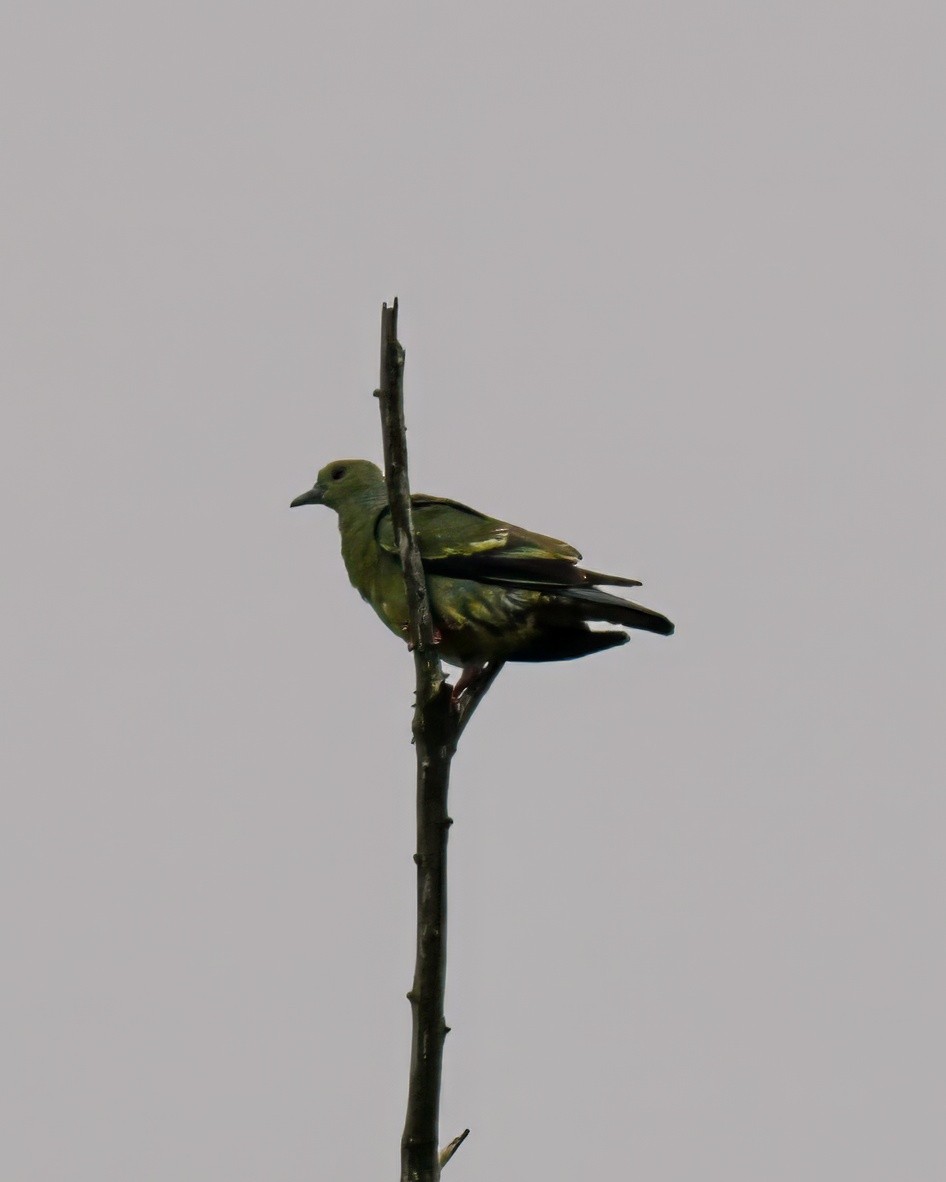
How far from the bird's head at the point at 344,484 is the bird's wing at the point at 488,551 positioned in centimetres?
83

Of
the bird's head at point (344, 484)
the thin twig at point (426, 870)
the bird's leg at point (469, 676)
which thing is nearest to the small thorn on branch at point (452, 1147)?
the thin twig at point (426, 870)

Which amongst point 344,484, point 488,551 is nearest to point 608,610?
point 488,551

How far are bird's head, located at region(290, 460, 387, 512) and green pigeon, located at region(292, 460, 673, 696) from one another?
0.86 meters

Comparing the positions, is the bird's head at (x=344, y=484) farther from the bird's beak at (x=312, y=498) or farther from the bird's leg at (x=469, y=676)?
the bird's leg at (x=469, y=676)

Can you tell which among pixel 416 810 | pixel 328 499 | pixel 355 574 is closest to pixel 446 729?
pixel 416 810

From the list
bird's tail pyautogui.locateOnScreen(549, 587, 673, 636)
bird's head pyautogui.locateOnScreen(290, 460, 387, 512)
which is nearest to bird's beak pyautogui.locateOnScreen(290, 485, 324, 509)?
bird's head pyautogui.locateOnScreen(290, 460, 387, 512)

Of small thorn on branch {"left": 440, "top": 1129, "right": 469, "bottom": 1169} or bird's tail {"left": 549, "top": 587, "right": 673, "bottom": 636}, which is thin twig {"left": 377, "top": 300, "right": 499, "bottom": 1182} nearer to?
small thorn on branch {"left": 440, "top": 1129, "right": 469, "bottom": 1169}

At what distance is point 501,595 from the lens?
668 cm

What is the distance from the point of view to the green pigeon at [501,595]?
6547 millimetres

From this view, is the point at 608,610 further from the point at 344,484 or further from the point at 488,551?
the point at 344,484

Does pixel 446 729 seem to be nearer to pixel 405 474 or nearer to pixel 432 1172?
pixel 405 474

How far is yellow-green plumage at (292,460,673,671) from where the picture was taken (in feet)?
→ 21.5

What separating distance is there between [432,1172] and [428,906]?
93 cm

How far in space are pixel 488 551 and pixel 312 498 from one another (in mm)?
1689
